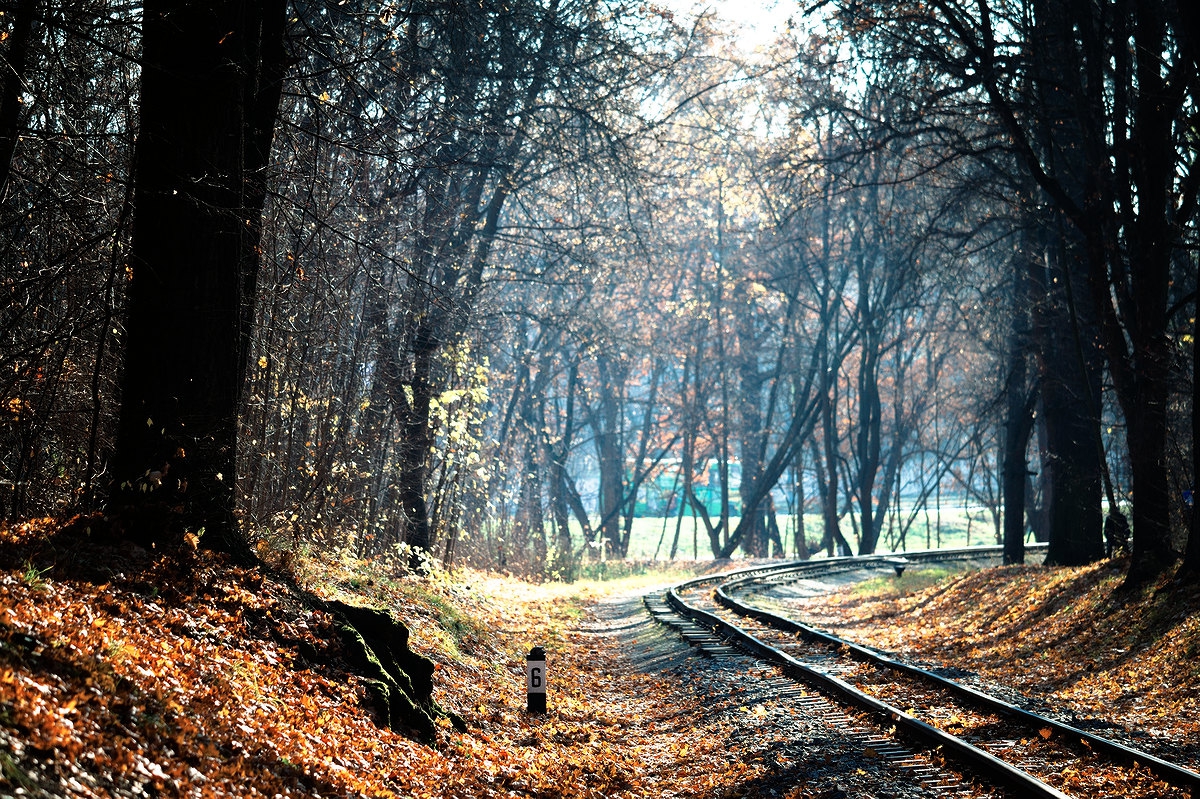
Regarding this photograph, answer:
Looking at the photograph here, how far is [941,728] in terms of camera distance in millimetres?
9227

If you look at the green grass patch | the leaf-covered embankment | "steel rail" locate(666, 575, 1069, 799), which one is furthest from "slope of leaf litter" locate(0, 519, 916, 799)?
the green grass patch

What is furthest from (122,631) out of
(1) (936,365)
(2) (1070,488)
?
(1) (936,365)

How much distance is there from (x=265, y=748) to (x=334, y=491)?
28.1 feet

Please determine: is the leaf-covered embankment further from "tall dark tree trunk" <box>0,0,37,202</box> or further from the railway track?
"tall dark tree trunk" <box>0,0,37,202</box>

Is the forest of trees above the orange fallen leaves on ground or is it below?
above

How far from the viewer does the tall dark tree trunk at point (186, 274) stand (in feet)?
26.3

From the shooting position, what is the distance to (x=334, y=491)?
14273 mm

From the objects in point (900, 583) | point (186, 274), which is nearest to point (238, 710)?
point (186, 274)

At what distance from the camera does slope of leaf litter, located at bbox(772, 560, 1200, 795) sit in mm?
9570

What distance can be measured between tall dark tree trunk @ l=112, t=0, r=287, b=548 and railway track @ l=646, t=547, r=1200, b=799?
5.90 metres

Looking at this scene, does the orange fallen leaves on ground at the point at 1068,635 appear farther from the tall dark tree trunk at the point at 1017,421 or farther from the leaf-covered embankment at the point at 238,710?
the tall dark tree trunk at the point at 1017,421

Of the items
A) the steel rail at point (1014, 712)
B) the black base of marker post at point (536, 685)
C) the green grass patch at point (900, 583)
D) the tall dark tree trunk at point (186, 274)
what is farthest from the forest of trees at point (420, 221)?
the steel rail at point (1014, 712)

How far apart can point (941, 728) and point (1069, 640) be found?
5.44 meters

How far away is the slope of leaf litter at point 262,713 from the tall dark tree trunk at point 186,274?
605 millimetres
